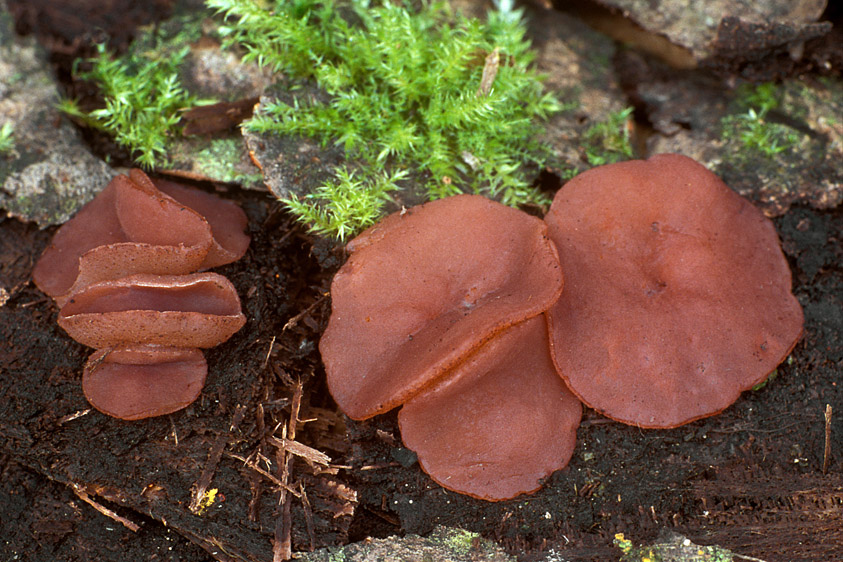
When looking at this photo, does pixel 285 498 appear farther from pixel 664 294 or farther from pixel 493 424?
pixel 664 294

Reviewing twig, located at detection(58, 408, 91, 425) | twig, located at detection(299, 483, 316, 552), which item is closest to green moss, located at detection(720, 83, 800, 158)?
twig, located at detection(299, 483, 316, 552)

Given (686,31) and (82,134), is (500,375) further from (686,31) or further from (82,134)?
(82,134)

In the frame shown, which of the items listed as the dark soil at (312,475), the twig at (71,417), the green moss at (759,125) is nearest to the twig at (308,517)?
the dark soil at (312,475)

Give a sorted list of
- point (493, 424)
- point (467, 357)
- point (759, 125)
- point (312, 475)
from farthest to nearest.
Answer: point (759, 125) → point (312, 475) → point (493, 424) → point (467, 357)

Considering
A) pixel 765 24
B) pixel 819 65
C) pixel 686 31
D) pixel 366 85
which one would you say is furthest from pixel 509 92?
pixel 819 65

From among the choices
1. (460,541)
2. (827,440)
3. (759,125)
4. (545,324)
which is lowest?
(460,541)

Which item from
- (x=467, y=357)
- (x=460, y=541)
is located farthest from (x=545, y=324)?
(x=460, y=541)
